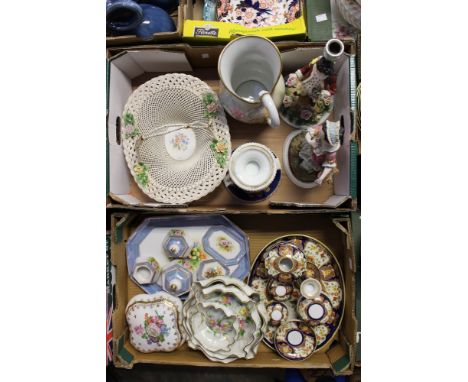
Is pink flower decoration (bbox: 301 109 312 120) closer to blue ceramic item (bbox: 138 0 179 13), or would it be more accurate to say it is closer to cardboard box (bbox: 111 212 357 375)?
cardboard box (bbox: 111 212 357 375)

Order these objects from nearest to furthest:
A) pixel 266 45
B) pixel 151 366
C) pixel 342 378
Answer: pixel 266 45
pixel 342 378
pixel 151 366

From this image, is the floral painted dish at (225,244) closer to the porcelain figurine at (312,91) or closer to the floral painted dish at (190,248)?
the floral painted dish at (190,248)

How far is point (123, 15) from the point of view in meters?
0.95

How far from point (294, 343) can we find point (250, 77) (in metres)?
0.75

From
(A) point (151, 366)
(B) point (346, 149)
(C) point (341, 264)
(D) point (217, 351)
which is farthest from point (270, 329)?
(B) point (346, 149)

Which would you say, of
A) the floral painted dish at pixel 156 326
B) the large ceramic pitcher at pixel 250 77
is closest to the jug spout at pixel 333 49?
the large ceramic pitcher at pixel 250 77

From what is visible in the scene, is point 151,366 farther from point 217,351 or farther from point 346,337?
point 346,337

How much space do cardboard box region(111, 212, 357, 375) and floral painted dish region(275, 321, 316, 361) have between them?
18 mm

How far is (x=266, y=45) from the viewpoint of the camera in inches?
36.7

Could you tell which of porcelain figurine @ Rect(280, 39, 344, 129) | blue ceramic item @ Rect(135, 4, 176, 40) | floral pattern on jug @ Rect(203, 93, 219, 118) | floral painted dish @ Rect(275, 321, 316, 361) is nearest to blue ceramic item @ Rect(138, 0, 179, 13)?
blue ceramic item @ Rect(135, 4, 176, 40)

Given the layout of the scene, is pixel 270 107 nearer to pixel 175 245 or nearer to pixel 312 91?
pixel 312 91

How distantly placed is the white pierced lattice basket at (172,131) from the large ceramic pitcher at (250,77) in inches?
3.4

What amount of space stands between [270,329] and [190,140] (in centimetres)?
60

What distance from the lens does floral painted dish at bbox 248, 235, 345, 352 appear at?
1029 mm
